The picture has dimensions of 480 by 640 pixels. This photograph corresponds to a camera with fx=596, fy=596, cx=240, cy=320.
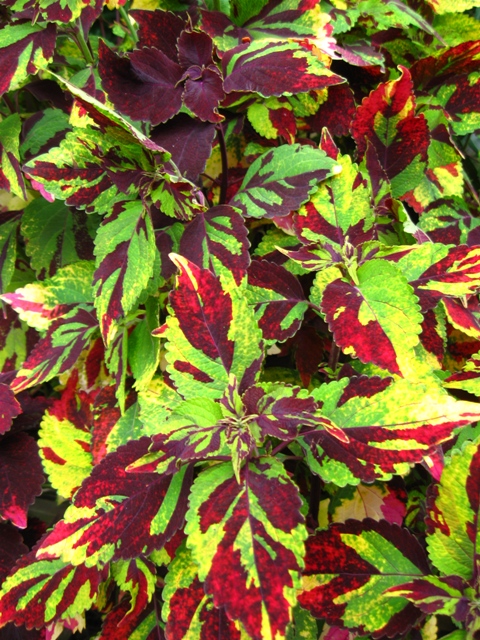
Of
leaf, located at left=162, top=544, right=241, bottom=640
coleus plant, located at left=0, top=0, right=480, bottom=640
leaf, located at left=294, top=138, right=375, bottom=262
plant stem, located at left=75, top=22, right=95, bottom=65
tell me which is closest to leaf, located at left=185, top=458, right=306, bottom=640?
coleus plant, located at left=0, top=0, right=480, bottom=640

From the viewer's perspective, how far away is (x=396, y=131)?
27.1 inches

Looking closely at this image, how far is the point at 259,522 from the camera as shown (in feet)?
1.52

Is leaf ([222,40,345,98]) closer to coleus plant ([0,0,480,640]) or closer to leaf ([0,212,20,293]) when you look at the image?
coleus plant ([0,0,480,640])

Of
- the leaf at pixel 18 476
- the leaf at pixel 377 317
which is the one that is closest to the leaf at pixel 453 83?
the leaf at pixel 377 317

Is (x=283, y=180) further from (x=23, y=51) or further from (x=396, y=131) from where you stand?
(x=23, y=51)

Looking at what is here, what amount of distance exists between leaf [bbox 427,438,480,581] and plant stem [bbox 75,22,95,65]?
2.32ft

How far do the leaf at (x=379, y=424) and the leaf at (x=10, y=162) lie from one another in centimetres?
50

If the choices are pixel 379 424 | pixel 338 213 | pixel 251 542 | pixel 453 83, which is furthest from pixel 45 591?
pixel 453 83

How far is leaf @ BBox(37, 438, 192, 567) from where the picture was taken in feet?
1.63

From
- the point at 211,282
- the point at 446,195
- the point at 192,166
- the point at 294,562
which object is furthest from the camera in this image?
the point at 446,195

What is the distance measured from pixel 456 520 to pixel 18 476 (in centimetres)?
54

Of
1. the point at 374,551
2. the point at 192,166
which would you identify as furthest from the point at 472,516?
the point at 192,166

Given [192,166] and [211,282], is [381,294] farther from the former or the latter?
A: [192,166]

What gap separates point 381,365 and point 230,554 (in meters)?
0.19
